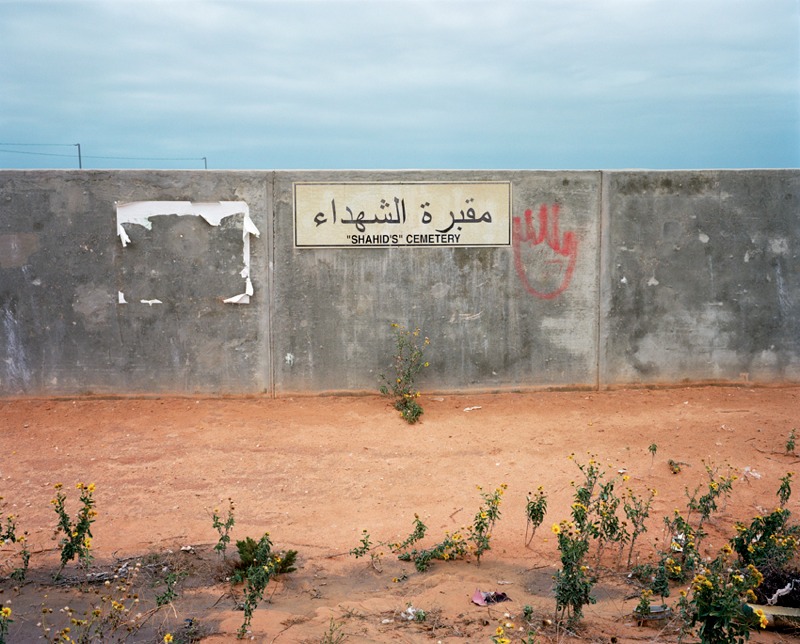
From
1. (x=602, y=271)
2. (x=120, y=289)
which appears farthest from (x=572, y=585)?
(x=120, y=289)

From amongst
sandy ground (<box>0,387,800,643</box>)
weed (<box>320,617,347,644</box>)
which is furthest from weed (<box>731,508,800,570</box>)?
weed (<box>320,617,347,644</box>)

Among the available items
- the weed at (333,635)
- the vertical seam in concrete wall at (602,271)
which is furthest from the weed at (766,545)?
the vertical seam in concrete wall at (602,271)

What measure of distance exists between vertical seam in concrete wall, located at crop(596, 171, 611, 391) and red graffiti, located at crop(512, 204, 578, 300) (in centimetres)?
31

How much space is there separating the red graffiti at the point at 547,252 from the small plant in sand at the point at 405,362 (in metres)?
1.40

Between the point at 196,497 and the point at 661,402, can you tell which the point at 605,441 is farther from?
the point at 196,497

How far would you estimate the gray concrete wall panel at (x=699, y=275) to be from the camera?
868 centimetres

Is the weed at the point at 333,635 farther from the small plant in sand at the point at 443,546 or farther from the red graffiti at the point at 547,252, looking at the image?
the red graffiti at the point at 547,252

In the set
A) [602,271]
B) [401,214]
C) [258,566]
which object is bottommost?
[258,566]

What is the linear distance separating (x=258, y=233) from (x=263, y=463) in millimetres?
2715

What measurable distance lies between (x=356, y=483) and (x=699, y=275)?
4.91 metres

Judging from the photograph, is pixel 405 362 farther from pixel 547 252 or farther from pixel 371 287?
pixel 547 252

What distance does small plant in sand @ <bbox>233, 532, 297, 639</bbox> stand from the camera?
4035 millimetres

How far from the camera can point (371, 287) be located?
8438 mm

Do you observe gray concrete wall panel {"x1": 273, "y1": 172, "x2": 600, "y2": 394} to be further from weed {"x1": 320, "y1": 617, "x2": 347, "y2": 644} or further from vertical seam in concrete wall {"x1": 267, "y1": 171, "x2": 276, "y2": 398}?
weed {"x1": 320, "y1": 617, "x2": 347, "y2": 644}
